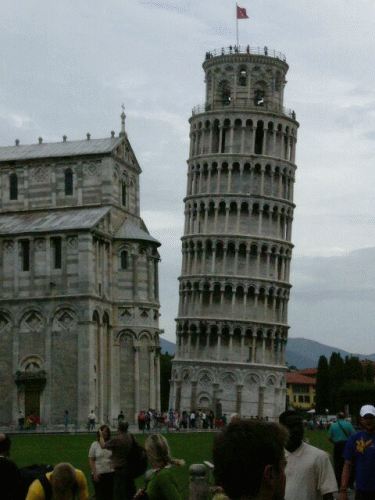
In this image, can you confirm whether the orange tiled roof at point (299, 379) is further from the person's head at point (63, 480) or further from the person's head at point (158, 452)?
the person's head at point (63, 480)

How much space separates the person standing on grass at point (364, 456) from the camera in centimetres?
1377

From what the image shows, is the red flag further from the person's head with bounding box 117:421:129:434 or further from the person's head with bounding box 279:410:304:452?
the person's head with bounding box 279:410:304:452

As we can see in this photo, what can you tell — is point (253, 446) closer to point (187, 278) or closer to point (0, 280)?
point (0, 280)

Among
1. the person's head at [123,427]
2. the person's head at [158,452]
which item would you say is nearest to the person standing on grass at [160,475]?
the person's head at [158,452]

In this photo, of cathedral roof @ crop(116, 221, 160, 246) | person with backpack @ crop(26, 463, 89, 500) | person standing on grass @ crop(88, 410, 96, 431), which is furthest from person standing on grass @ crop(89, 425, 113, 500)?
cathedral roof @ crop(116, 221, 160, 246)

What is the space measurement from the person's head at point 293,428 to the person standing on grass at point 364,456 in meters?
1.72

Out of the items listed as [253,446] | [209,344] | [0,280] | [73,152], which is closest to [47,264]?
[0,280]

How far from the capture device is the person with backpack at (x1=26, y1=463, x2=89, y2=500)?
10.5 m

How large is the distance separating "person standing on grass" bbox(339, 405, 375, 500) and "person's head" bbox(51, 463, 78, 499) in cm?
425

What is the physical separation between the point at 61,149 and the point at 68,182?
7.89 ft

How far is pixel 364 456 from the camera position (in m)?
13.8

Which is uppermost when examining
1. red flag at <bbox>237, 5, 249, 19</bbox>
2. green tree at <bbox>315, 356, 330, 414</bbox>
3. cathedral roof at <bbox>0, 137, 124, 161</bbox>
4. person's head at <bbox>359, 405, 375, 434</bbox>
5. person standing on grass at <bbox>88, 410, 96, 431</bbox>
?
red flag at <bbox>237, 5, 249, 19</bbox>

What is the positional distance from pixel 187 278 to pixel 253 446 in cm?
8869

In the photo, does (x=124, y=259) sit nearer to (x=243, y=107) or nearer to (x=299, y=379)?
(x=243, y=107)
